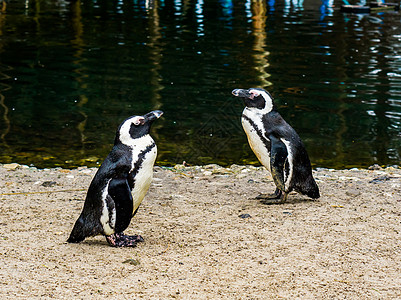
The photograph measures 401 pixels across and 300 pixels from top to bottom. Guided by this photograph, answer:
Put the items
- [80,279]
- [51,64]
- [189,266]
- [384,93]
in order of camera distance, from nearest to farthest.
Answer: [80,279]
[189,266]
[384,93]
[51,64]

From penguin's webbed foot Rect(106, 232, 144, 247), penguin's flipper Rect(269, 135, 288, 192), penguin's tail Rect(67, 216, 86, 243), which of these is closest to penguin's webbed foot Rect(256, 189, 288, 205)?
penguin's flipper Rect(269, 135, 288, 192)

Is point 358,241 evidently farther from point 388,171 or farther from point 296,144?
point 388,171

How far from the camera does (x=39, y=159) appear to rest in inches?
318

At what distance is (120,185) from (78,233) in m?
0.50

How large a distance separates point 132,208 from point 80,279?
25.0 inches

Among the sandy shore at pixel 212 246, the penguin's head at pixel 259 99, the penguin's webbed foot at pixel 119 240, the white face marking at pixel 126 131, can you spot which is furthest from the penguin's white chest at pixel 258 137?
the penguin's webbed foot at pixel 119 240

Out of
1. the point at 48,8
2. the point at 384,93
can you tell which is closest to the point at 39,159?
the point at 384,93

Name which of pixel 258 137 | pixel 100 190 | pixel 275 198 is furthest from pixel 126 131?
pixel 275 198

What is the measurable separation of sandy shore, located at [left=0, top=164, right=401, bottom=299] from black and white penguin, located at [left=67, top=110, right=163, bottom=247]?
0.15 metres

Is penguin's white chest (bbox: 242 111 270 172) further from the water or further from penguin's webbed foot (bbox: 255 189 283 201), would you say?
the water

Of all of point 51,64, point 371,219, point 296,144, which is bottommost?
point 51,64

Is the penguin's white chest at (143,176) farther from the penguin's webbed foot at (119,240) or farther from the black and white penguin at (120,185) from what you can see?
the penguin's webbed foot at (119,240)

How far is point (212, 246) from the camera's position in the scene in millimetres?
4531

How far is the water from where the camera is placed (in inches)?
346
